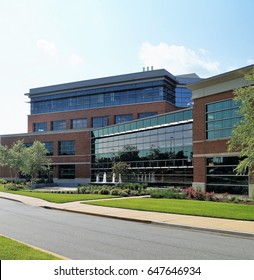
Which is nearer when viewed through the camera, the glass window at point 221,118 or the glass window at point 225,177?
the glass window at point 225,177

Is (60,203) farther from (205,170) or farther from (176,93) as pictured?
(176,93)

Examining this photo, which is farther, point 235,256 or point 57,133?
point 57,133

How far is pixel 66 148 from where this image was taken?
6022 cm

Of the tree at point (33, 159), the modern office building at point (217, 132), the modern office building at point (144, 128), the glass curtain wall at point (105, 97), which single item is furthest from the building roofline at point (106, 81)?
the modern office building at point (217, 132)

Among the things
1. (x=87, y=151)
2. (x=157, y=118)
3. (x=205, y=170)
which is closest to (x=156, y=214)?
(x=205, y=170)

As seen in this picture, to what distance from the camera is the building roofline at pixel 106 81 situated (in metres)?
60.1

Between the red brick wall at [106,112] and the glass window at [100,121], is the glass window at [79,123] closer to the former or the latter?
the red brick wall at [106,112]

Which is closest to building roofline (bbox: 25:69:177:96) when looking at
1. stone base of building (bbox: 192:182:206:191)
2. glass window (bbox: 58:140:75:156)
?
glass window (bbox: 58:140:75:156)

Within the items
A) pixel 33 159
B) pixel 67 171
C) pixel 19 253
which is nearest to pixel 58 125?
pixel 67 171

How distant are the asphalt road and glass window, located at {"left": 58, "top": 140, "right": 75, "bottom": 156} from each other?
144ft

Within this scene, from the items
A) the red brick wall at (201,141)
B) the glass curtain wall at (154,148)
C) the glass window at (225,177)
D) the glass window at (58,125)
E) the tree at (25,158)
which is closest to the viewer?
the glass window at (225,177)

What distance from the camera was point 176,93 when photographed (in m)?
64.3

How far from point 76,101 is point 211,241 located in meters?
60.4

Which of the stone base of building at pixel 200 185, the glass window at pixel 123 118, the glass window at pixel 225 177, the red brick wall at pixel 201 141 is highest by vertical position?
the glass window at pixel 123 118
